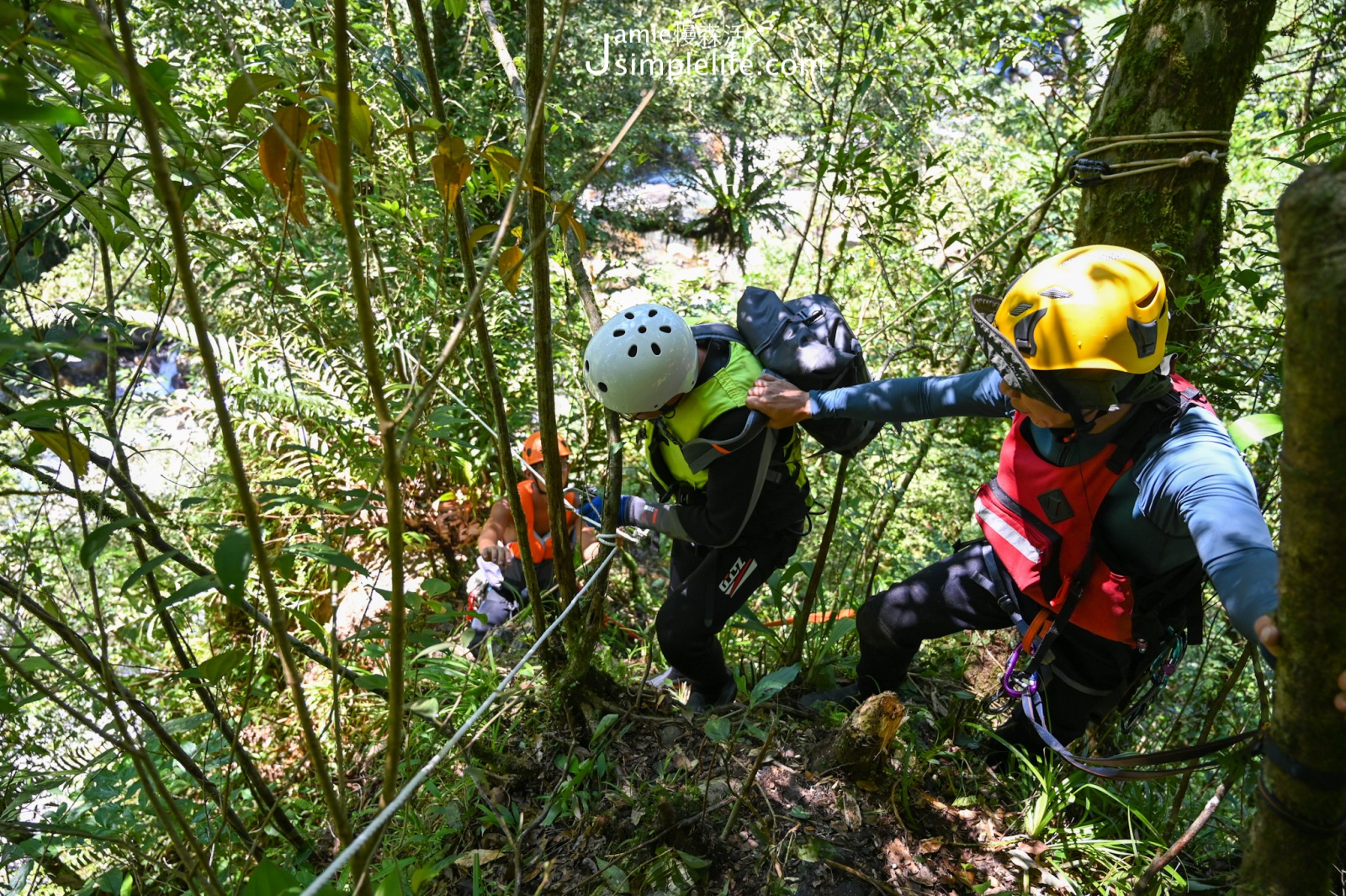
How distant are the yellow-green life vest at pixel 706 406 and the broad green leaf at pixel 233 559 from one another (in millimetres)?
2050

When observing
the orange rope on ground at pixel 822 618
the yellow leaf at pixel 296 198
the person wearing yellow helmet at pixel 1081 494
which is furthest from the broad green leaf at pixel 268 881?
the orange rope on ground at pixel 822 618

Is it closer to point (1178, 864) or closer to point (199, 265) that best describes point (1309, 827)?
point (1178, 864)

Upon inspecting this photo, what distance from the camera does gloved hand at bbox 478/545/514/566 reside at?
4332 mm

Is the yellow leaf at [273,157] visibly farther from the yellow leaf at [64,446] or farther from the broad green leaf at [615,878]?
the broad green leaf at [615,878]

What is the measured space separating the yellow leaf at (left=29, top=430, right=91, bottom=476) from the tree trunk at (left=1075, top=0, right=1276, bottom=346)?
10.1 feet

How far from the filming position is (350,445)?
4430 millimetres

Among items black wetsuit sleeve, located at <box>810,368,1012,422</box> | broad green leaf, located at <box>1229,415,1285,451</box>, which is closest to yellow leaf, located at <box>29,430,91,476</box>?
black wetsuit sleeve, located at <box>810,368,1012,422</box>

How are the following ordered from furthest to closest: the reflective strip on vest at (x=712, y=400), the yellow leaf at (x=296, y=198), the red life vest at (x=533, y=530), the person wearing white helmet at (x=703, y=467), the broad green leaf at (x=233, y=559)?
the red life vest at (x=533, y=530)
the reflective strip on vest at (x=712, y=400)
the person wearing white helmet at (x=703, y=467)
the yellow leaf at (x=296, y=198)
the broad green leaf at (x=233, y=559)

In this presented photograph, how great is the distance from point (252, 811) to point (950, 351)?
4.12 m

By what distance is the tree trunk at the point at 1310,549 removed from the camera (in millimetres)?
653

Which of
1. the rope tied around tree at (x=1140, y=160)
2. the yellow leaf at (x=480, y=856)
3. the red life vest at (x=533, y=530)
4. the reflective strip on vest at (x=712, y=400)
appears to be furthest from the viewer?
the red life vest at (x=533, y=530)

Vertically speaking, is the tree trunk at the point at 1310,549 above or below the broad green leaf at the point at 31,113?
below

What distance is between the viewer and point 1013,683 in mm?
2641

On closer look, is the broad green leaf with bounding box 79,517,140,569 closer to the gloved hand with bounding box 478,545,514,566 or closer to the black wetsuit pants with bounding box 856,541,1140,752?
the black wetsuit pants with bounding box 856,541,1140,752
